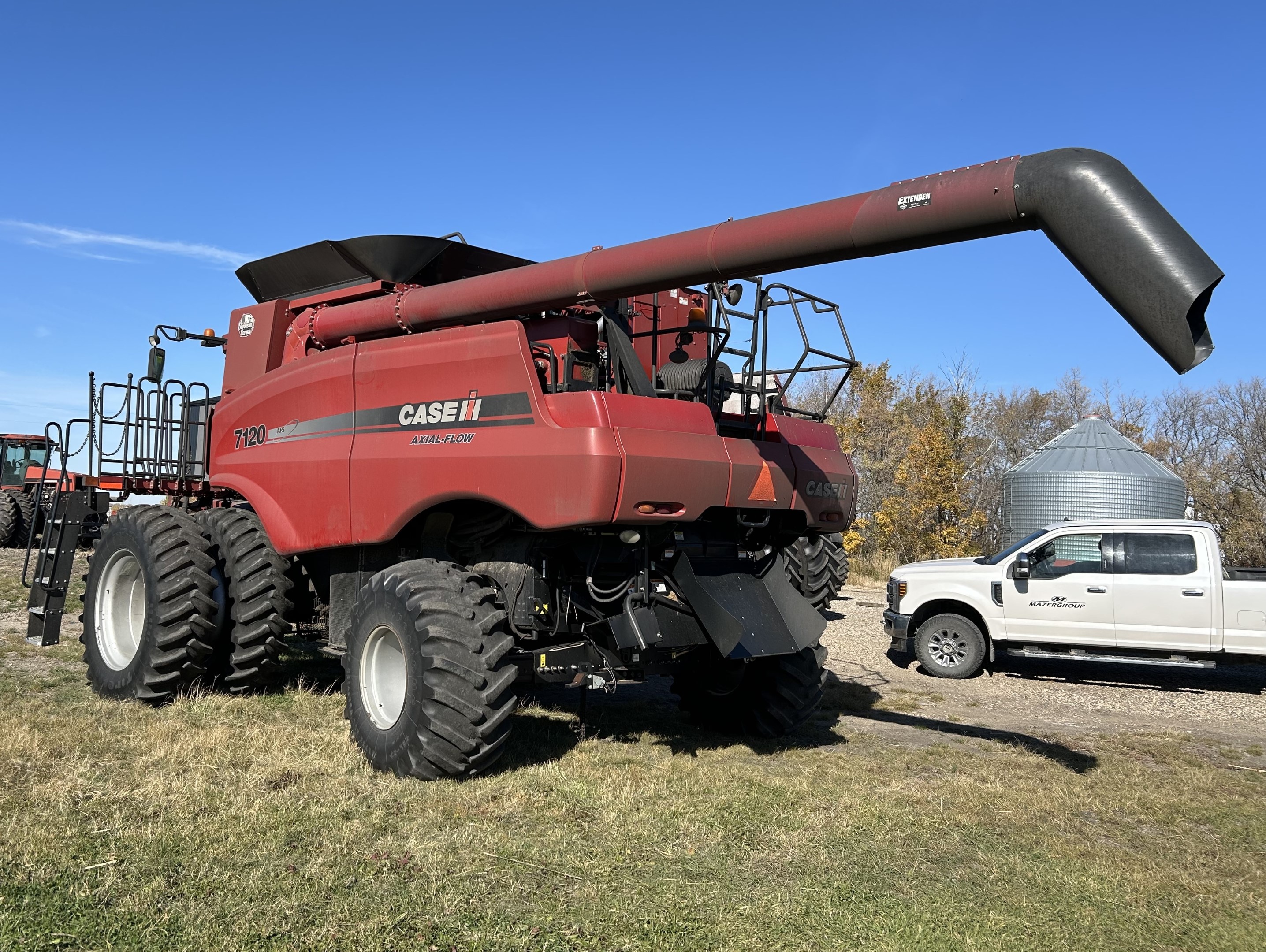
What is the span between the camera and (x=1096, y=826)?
5.37 metres

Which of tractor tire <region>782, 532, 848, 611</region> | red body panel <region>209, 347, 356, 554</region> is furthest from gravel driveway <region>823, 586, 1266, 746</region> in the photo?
red body panel <region>209, 347, 356, 554</region>

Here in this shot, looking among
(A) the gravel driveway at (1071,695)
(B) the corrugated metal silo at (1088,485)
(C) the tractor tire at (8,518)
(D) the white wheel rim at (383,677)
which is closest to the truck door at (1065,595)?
(A) the gravel driveway at (1071,695)

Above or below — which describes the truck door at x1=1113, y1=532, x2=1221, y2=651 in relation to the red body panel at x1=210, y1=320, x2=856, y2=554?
below

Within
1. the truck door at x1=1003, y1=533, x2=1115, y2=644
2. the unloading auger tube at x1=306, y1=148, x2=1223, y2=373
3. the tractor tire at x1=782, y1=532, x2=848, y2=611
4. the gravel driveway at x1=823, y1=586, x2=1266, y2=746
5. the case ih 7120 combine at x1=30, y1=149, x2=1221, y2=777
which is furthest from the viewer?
the tractor tire at x1=782, y1=532, x2=848, y2=611

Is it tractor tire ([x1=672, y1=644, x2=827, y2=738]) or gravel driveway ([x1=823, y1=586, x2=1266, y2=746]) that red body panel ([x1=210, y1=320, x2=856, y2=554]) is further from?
gravel driveway ([x1=823, y1=586, x2=1266, y2=746])

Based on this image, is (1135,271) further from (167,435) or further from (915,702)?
(167,435)

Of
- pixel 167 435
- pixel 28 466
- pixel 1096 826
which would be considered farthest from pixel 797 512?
pixel 28 466

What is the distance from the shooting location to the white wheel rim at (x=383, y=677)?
20.0 ft

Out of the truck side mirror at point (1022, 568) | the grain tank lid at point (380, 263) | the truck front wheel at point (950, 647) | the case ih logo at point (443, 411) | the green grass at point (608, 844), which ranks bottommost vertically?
the green grass at point (608, 844)

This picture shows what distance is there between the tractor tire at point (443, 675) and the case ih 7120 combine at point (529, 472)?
17 millimetres

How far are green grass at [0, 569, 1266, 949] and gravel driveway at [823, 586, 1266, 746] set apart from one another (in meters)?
1.48

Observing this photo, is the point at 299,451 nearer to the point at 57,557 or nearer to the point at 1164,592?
the point at 57,557

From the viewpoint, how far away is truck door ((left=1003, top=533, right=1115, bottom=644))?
10.4 m

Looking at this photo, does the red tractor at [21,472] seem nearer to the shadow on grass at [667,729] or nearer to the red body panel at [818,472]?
the shadow on grass at [667,729]
